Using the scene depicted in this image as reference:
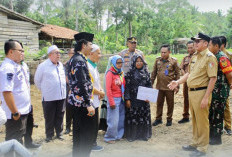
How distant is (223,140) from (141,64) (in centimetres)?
223

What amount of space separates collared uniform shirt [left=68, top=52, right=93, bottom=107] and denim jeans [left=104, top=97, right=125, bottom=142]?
1.49 m

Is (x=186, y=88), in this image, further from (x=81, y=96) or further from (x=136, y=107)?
(x=81, y=96)

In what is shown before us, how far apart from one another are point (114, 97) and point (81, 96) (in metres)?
1.51

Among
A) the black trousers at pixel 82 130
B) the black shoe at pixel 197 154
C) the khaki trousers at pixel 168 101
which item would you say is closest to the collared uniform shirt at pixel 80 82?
the black trousers at pixel 82 130

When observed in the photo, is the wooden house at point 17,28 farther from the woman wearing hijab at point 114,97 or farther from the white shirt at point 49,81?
the woman wearing hijab at point 114,97

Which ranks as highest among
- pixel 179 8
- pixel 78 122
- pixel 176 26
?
pixel 179 8

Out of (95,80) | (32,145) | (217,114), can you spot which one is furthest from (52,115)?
(217,114)

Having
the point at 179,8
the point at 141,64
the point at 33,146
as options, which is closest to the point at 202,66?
the point at 141,64

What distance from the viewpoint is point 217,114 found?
3.90m

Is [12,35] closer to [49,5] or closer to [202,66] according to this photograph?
[202,66]

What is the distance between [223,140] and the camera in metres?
4.12

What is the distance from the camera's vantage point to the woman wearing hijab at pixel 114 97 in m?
4.02

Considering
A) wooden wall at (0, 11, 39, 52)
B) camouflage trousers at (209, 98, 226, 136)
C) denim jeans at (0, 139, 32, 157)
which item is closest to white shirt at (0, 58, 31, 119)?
denim jeans at (0, 139, 32, 157)

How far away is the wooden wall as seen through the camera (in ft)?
46.8
